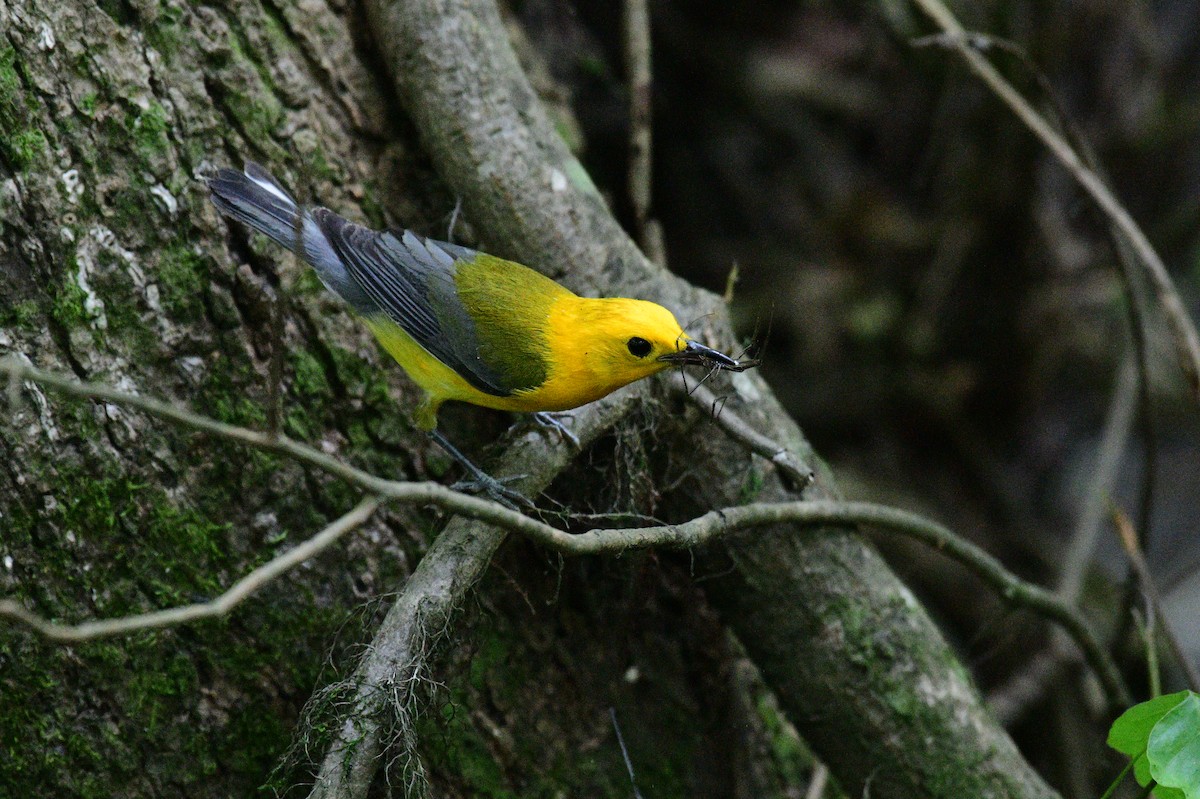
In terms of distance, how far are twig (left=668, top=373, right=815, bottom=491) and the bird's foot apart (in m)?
0.34

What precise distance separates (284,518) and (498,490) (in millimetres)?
559

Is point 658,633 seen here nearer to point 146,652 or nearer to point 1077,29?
point 146,652

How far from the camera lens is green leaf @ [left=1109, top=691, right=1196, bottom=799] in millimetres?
2033

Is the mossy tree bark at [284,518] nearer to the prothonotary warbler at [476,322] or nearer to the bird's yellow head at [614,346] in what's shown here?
the prothonotary warbler at [476,322]

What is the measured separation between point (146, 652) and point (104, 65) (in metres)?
1.45

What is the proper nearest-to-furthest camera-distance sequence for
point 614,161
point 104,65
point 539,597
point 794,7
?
point 104,65 → point 539,597 → point 614,161 → point 794,7

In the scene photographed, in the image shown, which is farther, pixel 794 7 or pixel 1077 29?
pixel 794 7

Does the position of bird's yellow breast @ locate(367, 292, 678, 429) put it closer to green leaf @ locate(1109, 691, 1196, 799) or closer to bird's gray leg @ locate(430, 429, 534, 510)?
bird's gray leg @ locate(430, 429, 534, 510)

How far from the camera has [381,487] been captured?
5.47ft

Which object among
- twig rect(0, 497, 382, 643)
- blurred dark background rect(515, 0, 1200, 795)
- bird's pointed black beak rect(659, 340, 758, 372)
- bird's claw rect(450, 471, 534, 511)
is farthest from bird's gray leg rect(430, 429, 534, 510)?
blurred dark background rect(515, 0, 1200, 795)

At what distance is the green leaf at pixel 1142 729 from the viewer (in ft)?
6.67

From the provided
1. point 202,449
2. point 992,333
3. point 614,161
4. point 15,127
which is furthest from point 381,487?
point 992,333

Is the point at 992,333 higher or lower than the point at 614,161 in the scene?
lower

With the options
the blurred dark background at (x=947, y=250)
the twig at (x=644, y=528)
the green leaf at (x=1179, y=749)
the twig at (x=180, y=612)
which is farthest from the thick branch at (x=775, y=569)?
the blurred dark background at (x=947, y=250)
